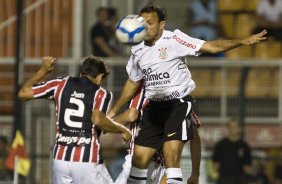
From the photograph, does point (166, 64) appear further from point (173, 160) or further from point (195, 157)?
point (195, 157)

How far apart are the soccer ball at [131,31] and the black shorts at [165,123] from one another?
1002 mm

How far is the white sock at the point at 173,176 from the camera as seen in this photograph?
12941 millimetres

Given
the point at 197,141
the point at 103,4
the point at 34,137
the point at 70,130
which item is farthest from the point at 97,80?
the point at 103,4

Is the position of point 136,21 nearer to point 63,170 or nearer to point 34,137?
point 63,170

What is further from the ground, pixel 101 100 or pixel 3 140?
pixel 101 100

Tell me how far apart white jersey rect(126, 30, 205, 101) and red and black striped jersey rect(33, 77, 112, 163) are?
0.61m

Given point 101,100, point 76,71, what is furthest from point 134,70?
point 76,71

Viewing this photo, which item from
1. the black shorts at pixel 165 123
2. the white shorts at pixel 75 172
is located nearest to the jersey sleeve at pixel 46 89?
the white shorts at pixel 75 172

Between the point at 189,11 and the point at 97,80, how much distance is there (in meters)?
8.05

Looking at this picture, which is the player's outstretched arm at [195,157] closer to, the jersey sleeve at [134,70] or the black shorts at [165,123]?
the black shorts at [165,123]

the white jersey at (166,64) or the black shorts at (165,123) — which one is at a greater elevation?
the white jersey at (166,64)

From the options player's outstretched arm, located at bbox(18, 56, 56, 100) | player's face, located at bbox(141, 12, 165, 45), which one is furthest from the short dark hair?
player's face, located at bbox(141, 12, 165, 45)

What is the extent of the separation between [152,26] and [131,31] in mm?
499

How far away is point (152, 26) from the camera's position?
12906mm
